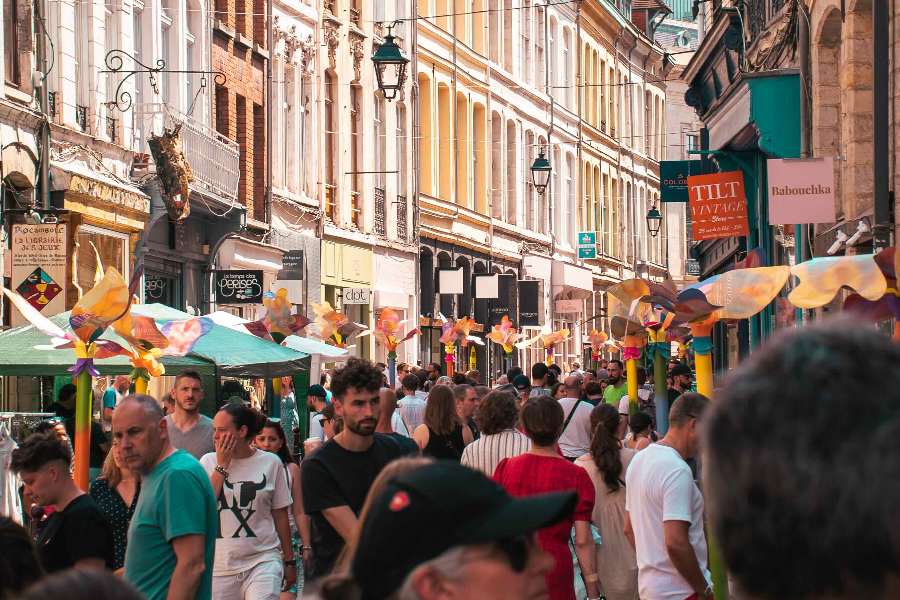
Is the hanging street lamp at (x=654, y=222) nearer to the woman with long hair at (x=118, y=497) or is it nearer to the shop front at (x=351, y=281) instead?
the shop front at (x=351, y=281)

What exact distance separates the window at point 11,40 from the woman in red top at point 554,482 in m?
13.5

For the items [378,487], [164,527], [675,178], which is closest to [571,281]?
[675,178]

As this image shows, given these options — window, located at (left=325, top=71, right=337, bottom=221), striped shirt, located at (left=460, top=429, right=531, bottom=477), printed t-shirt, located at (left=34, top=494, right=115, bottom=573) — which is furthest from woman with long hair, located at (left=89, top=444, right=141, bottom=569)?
window, located at (left=325, top=71, right=337, bottom=221)

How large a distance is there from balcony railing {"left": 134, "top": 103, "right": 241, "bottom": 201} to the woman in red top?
1546 centimetres

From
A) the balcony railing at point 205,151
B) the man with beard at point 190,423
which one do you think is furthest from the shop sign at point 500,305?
the man with beard at point 190,423

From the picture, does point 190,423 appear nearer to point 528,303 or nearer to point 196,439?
point 196,439

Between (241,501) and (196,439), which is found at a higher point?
(196,439)

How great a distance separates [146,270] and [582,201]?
32447mm

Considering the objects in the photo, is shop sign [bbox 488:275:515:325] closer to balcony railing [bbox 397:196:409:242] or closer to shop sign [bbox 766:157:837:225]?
balcony railing [bbox 397:196:409:242]

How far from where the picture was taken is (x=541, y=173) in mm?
44594

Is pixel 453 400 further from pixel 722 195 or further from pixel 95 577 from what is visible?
pixel 722 195

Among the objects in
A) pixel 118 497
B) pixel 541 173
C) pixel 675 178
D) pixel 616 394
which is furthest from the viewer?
pixel 541 173

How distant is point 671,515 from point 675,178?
962 inches

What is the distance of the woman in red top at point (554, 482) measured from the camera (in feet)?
21.7
